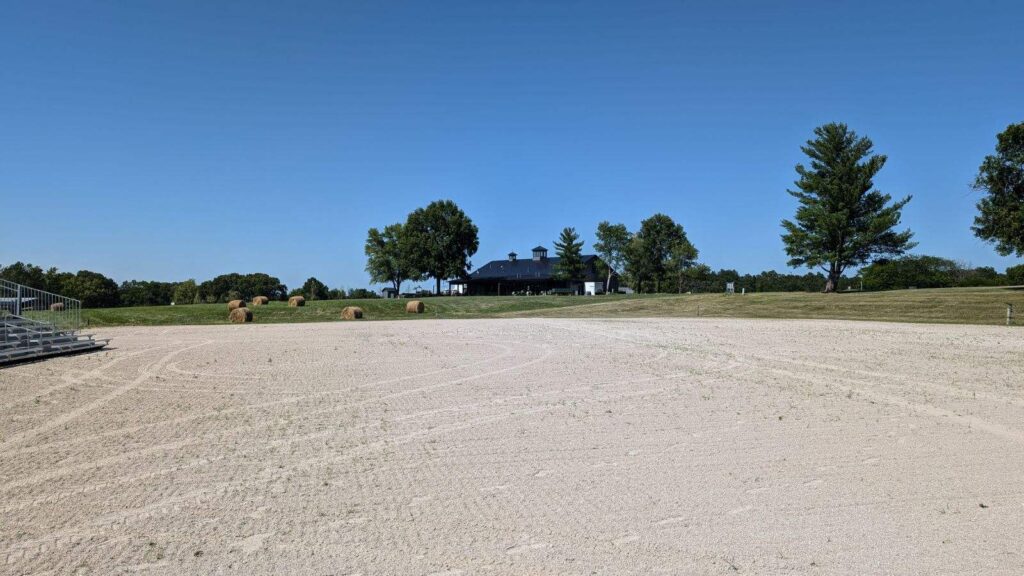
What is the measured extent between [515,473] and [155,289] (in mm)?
93959

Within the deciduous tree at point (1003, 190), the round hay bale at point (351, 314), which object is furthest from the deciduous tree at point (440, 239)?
the deciduous tree at point (1003, 190)

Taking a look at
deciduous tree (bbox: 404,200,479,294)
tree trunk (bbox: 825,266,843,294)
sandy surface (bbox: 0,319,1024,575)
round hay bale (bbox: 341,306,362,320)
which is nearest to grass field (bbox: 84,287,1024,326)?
round hay bale (bbox: 341,306,362,320)

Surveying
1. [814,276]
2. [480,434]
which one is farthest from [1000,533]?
[814,276]

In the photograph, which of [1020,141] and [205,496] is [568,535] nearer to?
[205,496]

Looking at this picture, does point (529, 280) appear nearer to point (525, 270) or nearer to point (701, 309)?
point (525, 270)

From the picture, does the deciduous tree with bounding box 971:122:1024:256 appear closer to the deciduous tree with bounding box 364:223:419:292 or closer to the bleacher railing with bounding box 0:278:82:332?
the bleacher railing with bounding box 0:278:82:332

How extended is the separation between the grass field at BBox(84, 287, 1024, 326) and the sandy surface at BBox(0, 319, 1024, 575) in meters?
23.1

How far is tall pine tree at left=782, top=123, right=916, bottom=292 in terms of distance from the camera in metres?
45.6

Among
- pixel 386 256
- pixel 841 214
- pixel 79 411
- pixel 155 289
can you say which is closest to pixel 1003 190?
pixel 841 214

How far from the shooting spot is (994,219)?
35562 millimetres

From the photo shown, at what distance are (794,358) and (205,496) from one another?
12.6m

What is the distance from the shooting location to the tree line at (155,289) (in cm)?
5869

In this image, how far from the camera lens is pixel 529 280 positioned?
85.8 metres

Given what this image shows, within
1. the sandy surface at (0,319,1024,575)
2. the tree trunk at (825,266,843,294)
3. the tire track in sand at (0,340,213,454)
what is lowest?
the sandy surface at (0,319,1024,575)
